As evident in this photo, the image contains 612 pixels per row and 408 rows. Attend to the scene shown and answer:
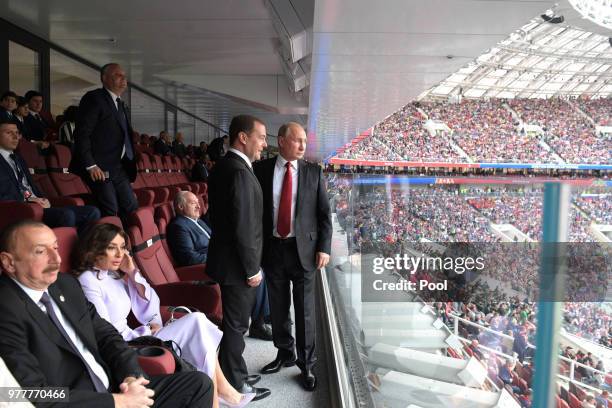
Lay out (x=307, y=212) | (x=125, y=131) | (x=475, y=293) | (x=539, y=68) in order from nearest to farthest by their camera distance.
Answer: (x=475, y=293) < (x=307, y=212) < (x=125, y=131) < (x=539, y=68)

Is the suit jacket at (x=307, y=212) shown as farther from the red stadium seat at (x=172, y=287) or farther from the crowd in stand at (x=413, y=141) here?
the crowd in stand at (x=413, y=141)

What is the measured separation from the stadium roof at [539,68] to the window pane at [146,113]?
16944mm

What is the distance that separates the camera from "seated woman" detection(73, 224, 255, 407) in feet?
6.19

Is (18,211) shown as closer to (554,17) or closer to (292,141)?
(292,141)

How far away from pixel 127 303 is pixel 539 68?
36.6 metres

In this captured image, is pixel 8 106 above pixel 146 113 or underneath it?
underneath

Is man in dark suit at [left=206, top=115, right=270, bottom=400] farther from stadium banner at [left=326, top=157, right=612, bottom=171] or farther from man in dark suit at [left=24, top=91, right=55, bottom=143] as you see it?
stadium banner at [left=326, top=157, right=612, bottom=171]

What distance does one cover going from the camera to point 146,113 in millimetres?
11211

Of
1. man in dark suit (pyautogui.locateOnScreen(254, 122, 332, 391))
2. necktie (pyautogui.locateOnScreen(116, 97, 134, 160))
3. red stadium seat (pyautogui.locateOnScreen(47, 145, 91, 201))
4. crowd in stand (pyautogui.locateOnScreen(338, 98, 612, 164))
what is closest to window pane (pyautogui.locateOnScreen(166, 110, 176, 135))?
red stadium seat (pyautogui.locateOnScreen(47, 145, 91, 201))

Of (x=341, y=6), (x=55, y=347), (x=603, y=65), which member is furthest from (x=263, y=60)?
(x=603, y=65)

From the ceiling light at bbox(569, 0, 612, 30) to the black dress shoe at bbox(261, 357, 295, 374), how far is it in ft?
59.6

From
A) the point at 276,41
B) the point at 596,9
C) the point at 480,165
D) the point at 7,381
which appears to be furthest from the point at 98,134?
the point at 480,165

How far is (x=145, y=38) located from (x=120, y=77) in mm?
4399

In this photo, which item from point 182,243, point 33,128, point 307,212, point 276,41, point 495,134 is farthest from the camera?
point 495,134
